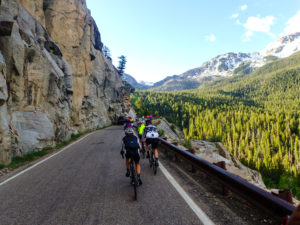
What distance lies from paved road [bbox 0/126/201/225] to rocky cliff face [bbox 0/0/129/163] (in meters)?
4.04

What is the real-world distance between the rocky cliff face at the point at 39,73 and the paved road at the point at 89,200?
4042 mm

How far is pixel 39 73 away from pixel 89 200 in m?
12.3

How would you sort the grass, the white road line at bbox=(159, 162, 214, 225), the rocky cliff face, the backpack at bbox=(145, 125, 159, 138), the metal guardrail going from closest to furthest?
the metal guardrail < the white road line at bbox=(159, 162, 214, 225) < the backpack at bbox=(145, 125, 159, 138) < the grass < the rocky cliff face

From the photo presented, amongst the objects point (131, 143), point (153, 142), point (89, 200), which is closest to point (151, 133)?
point (153, 142)

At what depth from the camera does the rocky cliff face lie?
33.0ft

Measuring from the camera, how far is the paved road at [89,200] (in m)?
3.72

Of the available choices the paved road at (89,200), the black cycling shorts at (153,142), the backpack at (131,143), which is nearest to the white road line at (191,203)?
the paved road at (89,200)

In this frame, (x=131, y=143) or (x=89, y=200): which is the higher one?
(x=131, y=143)

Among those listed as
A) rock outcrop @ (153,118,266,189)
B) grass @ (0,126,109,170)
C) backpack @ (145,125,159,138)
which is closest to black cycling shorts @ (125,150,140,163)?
backpack @ (145,125,159,138)

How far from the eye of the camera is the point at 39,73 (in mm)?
13672

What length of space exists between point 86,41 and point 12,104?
71.3 ft

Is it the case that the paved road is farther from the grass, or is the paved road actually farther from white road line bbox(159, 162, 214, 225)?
the grass

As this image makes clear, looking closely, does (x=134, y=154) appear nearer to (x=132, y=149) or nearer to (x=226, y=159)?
(x=132, y=149)

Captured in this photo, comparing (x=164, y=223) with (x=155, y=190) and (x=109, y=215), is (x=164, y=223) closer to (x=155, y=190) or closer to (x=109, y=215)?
(x=109, y=215)
